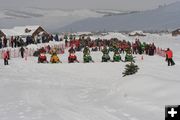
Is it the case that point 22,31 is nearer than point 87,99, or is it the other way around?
point 87,99

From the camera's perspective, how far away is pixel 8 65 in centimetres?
2883

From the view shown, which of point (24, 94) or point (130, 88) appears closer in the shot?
point (130, 88)

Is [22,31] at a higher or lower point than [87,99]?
higher

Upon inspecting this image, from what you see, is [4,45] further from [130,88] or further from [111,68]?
[130,88]

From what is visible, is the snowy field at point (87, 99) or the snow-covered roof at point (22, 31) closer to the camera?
the snowy field at point (87, 99)

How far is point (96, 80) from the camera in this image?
22094 millimetres

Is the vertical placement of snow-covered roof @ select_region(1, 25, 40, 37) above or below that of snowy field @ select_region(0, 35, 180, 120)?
above

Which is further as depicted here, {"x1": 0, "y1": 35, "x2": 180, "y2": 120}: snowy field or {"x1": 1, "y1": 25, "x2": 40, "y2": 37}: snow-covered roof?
{"x1": 1, "y1": 25, "x2": 40, "y2": 37}: snow-covered roof

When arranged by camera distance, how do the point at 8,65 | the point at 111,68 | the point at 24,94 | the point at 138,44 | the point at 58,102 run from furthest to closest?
1. the point at 138,44
2. the point at 8,65
3. the point at 111,68
4. the point at 24,94
5. the point at 58,102

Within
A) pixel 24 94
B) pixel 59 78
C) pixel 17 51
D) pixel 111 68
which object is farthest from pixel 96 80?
pixel 17 51

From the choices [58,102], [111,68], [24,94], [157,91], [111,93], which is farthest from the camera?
[111,68]

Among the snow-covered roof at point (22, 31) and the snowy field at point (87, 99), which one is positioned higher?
the snow-covered roof at point (22, 31)

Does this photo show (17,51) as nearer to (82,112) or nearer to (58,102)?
(58,102)

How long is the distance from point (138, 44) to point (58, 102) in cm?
2458
